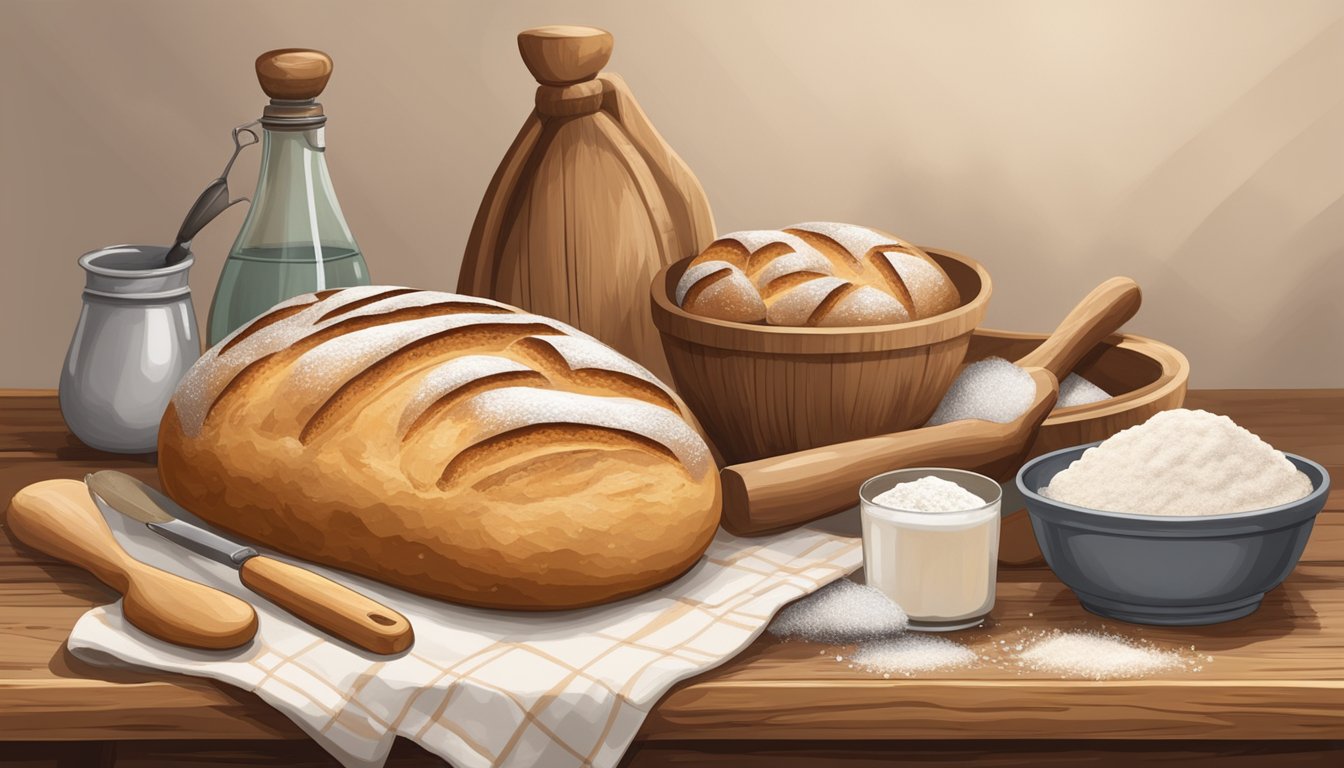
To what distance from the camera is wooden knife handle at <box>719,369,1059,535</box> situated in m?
0.95

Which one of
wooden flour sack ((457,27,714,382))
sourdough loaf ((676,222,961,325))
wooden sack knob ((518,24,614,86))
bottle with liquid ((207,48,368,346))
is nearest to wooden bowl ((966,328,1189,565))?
sourdough loaf ((676,222,961,325))

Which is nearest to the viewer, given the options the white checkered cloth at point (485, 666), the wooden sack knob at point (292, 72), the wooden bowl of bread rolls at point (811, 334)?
the white checkered cloth at point (485, 666)

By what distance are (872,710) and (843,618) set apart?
0.08 meters

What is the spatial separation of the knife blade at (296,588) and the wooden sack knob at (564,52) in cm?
45

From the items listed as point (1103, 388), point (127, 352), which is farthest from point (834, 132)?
point (127, 352)

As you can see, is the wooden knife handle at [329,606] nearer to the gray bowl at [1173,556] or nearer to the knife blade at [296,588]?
the knife blade at [296,588]

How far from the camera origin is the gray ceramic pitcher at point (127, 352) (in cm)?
114

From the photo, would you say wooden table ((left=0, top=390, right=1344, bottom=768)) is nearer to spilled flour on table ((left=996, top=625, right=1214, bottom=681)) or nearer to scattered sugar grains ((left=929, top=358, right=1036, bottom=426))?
spilled flour on table ((left=996, top=625, right=1214, bottom=681))

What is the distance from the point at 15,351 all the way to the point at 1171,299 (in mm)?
1367

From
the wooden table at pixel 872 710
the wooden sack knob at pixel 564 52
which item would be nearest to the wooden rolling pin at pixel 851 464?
the wooden table at pixel 872 710

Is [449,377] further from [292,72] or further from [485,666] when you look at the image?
[292,72]

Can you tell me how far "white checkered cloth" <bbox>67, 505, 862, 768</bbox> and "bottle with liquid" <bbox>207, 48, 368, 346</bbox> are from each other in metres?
0.32

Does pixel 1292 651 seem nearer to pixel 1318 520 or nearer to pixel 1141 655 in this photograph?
pixel 1141 655

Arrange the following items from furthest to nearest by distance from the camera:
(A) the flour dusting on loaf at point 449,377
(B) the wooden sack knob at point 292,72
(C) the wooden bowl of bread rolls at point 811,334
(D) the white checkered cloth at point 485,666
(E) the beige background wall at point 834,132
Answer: (E) the beige background wall at point 834,132 < (B) the wooden sack knob at point 292,72 < (C) the wooden bowl of bread rolls at point 811,334 < (A) the flour dusting on loaf at point 449,377 < (D) the white checkered cloth at point 485,666
